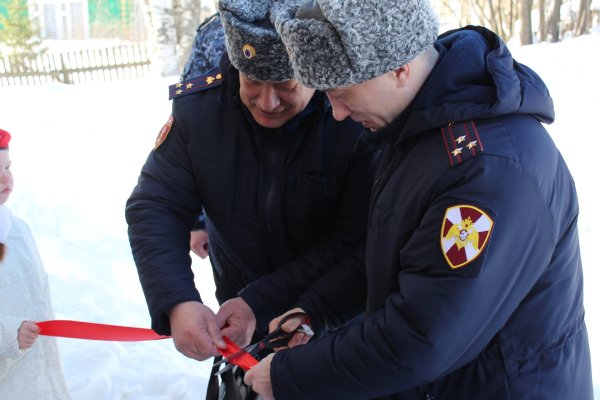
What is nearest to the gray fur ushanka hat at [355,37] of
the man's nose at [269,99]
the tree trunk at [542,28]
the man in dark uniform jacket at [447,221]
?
the man in dark uniform jacket at [447,221]

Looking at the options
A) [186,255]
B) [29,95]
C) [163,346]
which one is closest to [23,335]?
[186,255]

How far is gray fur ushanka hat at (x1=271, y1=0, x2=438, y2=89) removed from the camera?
1.28 meters

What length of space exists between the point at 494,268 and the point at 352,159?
30.4 inches

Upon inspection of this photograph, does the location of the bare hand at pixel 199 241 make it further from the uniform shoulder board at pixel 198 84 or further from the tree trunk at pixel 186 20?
the tree trunk at pixel 186 20

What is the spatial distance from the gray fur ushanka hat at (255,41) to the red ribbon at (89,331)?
3.36 ft

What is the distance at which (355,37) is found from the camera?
4.23ft

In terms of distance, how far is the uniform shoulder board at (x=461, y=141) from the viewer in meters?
1.28

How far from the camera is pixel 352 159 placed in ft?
6.35

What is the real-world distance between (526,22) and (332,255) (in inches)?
613

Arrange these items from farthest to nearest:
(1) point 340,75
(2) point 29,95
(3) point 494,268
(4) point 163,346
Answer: (2) point 29,95
(4) point 163,346
(1) point 340,75
(3) point 494,268

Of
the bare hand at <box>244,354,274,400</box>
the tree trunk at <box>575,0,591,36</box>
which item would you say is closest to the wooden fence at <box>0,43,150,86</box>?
the tree trunk at <box>575,0,591,36</box>

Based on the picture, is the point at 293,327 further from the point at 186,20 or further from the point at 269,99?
the point at 186,20

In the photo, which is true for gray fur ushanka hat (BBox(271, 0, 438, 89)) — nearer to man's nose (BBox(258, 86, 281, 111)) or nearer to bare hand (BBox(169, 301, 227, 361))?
man's nose (BBox(258, 86, 281, 111))

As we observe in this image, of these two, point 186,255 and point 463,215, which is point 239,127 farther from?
point 463,215
